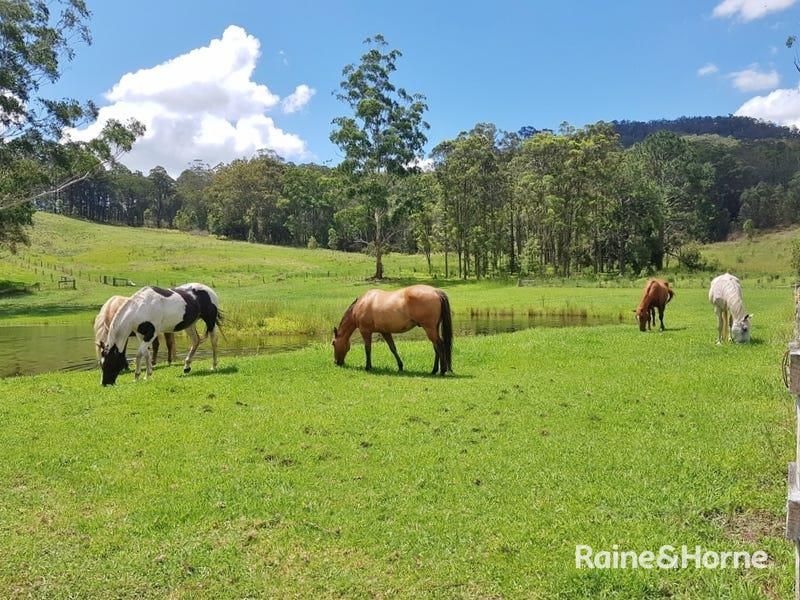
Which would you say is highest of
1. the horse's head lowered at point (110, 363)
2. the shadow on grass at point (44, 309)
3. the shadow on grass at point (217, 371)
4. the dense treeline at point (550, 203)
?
the dense treeline at point (550, 203)

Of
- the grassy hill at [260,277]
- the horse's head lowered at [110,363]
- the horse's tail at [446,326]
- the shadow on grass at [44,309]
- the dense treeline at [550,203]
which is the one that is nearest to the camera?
the horse's head lowered at [110,363]

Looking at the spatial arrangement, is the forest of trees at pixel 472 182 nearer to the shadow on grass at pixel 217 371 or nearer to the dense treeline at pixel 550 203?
the dense treeline at pixel 550 203

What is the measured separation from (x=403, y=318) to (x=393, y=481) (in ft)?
23.9

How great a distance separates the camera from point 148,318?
13.0 meters

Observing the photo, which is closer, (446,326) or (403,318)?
(446,326)

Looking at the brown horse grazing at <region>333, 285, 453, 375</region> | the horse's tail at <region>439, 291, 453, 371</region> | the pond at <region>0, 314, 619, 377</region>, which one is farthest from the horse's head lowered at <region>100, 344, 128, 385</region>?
the horse's tail at <region>439, 291, 453, 371</region>

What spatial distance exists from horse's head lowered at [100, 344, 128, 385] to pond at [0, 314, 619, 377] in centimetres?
580

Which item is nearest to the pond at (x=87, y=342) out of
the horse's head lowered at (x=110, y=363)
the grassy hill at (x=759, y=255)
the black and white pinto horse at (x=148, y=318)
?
the black and white pinto horse at (x=148, y=318)

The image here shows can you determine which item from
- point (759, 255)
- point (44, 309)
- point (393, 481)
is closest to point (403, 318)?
point (393, 481)

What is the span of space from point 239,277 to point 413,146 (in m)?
20.7

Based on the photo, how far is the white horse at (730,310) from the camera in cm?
1492

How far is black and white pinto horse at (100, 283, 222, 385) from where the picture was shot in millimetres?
12273

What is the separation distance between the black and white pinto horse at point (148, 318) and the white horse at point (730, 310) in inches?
498

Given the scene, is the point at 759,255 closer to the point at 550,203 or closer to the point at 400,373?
the point at 550,203
